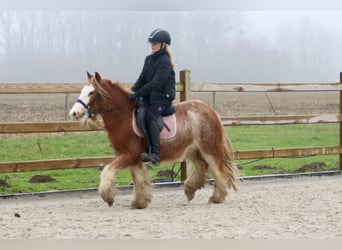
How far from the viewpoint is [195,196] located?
25.4ft

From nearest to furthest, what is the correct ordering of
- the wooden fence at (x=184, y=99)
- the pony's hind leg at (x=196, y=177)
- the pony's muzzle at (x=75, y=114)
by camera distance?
the pony's muzzle at (x=75, y=114)
the pony's hind leg at (x=196, y=177)
the wooden fence at (x=184, y=99)

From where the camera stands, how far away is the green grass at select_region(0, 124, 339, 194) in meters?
8.82

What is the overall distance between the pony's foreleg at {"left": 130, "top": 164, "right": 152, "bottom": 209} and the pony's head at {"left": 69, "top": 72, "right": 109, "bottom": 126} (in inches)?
28.3

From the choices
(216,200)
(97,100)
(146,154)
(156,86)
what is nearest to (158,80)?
(156,86)

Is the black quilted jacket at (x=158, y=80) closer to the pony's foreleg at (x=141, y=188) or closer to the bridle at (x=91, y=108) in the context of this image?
the bridle at (x=91, y=108)

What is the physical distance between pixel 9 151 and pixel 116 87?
514 cm

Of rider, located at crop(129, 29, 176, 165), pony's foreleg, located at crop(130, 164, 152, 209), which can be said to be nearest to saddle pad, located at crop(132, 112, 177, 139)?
rider, located at crop(129, 29, 176, 165)

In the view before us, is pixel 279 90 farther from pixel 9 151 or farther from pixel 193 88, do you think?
pixel 9 151

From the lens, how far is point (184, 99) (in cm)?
845

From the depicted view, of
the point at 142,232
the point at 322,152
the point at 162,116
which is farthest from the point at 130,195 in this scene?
the point at 322,152

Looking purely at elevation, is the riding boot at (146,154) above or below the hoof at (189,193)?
above

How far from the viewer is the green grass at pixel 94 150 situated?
28.9ft

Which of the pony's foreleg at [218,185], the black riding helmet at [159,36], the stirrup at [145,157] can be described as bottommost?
the pony's foreleg at [218,185]

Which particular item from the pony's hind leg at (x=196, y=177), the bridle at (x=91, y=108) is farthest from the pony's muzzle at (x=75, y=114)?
the pony's hind leg at (x=196, y=177)
